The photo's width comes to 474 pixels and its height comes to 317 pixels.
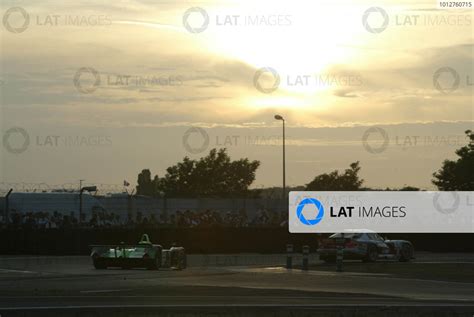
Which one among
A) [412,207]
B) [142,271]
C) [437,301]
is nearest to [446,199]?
[412,207]

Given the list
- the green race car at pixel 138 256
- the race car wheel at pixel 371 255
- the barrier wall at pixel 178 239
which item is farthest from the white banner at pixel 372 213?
the green race car at pixel 138 256

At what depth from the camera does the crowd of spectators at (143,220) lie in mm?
38688

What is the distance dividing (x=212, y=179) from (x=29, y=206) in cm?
4688

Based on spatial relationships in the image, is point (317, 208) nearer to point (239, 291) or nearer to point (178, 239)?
point (178, 239)

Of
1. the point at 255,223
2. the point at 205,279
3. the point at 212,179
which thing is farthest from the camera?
the point at 212,179

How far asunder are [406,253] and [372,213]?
10.1 m

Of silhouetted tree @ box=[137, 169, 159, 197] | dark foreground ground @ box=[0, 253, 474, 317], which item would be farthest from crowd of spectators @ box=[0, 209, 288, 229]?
silhouetted tree @ box=[137, 169, 159, 197]

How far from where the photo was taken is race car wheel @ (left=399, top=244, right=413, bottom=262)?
118ft

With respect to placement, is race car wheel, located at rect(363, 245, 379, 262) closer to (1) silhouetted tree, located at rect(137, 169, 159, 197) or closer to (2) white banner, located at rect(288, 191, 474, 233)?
(2) white banner, located at rect(288, 191, 474, 233)

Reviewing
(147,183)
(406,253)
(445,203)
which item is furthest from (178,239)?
(147,183)

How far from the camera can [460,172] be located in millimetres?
76938

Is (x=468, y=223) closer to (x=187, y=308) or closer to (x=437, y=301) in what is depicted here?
(x=437, y=301)

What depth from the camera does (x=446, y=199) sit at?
54.3 m

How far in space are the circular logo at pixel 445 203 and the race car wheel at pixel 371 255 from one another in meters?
15.9
